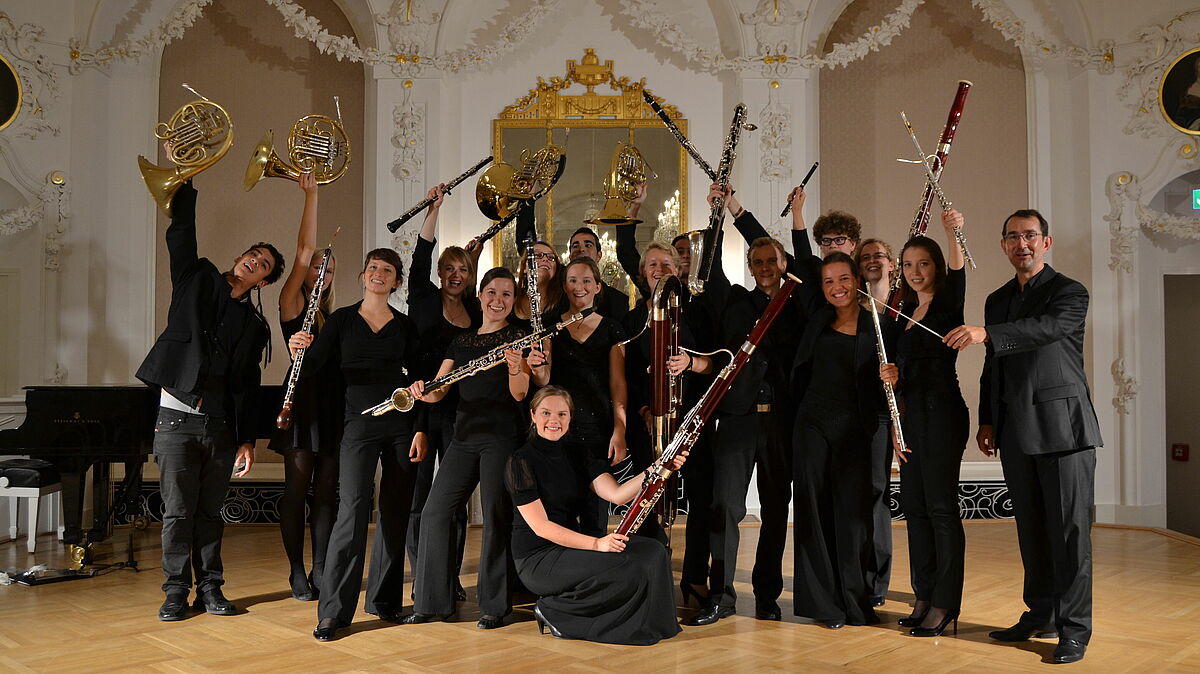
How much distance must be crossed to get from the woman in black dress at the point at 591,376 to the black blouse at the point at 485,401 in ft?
0.63

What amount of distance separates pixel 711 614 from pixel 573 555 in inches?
24.5

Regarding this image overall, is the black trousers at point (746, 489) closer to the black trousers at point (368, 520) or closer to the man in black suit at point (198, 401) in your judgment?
the black trousers at point (368, 520)

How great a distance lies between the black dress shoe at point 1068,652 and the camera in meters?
3.03

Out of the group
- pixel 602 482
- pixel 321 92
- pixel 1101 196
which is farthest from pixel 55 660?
pixel 1101 196

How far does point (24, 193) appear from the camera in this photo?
19.4 ft

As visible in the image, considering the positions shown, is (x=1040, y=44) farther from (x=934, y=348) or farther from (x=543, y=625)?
(x=543, y=625)

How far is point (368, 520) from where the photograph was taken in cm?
356

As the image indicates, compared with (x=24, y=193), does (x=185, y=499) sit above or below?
below

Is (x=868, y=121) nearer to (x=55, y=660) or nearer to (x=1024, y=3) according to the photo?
(x=1024, y=3)

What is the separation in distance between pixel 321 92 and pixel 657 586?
469cm

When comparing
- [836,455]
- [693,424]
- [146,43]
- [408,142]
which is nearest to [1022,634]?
[836,455]

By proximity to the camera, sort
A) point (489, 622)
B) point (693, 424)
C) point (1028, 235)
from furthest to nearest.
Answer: point (489, 622), point (693, 424), point (1028, 235)

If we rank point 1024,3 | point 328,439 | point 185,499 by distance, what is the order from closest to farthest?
point 185,499 → point 328,439 → point 1024,3

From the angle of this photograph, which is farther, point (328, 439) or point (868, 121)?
point (868, 121)
